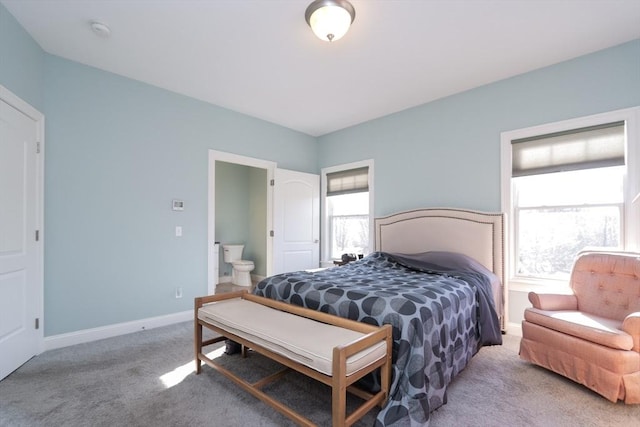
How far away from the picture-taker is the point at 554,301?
2.38 meters

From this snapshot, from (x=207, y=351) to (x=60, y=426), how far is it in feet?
3.58

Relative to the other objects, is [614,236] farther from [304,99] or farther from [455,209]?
[304,99]

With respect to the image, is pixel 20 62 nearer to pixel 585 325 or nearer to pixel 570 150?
pixel 585 325

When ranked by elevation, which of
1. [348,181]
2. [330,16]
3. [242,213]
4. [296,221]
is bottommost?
[296,221]

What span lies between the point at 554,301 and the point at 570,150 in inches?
59.8

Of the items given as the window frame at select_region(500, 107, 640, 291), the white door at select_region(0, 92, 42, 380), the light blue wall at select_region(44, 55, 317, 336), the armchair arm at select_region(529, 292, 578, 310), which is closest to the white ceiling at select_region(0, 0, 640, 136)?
the light blue wall at select_region(44, 55, 317, 336)

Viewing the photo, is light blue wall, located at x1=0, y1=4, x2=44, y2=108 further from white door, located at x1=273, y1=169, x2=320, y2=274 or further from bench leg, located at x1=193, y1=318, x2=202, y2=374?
white door, located at x1=273, y1=169, x2=320, y2=274

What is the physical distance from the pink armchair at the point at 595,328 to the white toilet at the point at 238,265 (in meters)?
4.20

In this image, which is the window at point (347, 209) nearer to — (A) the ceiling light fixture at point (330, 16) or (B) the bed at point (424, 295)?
(B) the bed at point (424, 295)

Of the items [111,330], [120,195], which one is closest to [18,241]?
[120,195]

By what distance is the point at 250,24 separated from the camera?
7.65ft

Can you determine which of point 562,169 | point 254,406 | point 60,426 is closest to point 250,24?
point 254,406

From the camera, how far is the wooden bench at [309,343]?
142 cm

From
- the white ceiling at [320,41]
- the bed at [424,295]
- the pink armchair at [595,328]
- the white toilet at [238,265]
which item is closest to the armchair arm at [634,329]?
the pink armchair at [595,328]
